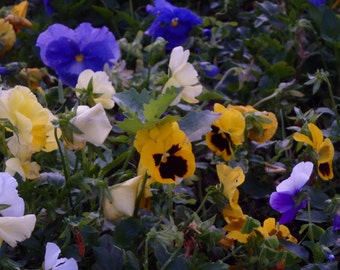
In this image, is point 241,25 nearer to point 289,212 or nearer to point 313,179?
point 313,179

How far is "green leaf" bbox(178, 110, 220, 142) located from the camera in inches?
57.6

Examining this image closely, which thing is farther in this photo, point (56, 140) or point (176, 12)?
point (176, 12)

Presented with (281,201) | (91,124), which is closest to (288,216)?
(281,201)

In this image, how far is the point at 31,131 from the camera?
1.38 m

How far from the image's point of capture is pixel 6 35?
2195 mm

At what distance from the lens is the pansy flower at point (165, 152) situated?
138cm

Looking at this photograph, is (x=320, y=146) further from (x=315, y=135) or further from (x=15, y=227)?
(x=15, y=227)

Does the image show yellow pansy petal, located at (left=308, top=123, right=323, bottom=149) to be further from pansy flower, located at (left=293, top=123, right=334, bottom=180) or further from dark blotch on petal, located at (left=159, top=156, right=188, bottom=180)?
dark blotch on petal, located at (left=159, top=156, right=188, bottom=180)

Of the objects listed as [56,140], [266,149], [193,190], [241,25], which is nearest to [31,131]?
[56,140]

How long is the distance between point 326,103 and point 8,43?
2.85 feet

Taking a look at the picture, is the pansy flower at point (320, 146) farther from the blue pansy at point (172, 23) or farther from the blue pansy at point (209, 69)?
the blue pansy at point (172, 23)

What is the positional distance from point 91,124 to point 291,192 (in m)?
0.38

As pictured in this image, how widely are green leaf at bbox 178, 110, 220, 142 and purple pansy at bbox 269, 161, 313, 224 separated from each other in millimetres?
165

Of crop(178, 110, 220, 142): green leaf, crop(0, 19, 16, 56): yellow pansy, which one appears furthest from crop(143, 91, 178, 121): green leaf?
crop(0, 19, 16, 56): yellow pansy
